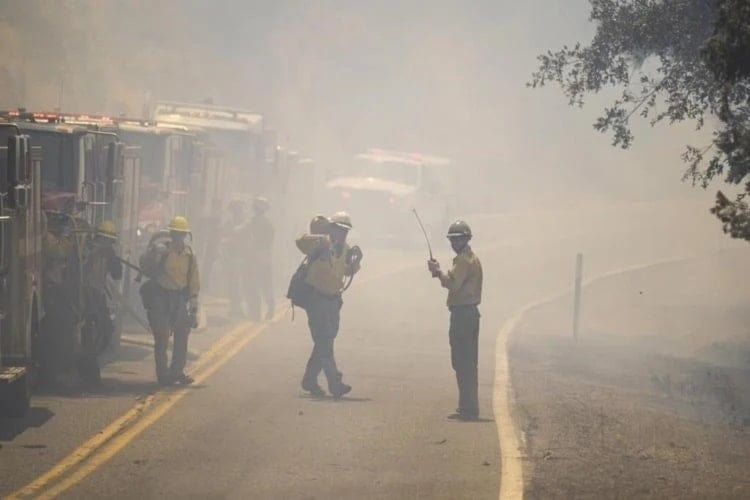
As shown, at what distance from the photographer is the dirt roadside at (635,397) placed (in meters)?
12.2

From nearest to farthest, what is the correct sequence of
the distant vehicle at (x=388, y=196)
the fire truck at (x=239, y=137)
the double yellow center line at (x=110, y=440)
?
1. the double yellow center line at (x=110, y=440)
2. the fire truck at (x=239, y=137)
3. the distant vehicle at (x=388, y=196)

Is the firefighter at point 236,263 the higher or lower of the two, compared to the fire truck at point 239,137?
lower

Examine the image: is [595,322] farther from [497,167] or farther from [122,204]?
[497,167]

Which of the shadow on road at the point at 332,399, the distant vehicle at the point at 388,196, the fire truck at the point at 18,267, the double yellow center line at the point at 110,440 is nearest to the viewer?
the double yellow center line at the point at 110,440

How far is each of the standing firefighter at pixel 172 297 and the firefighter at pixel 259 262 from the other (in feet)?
28.9

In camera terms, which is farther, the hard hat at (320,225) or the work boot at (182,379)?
the hard hat at (320,225)

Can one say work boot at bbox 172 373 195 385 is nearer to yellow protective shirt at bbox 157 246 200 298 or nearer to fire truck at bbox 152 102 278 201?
yellow protective shirt at bbox 157 246 200 298

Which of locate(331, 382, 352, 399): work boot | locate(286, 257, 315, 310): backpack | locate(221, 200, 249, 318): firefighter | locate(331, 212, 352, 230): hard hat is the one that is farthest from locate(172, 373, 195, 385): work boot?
locate(221, 200, 249, 318): firefighter

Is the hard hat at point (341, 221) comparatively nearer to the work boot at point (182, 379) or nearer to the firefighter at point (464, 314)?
the firefighter at point (464, 314)

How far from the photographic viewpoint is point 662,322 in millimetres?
34375

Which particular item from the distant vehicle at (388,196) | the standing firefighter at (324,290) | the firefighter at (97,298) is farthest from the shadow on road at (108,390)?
the distant vehicle at (388,196)

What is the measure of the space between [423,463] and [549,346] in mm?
13845

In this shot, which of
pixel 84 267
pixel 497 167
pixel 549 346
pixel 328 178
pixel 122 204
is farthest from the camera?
pixel 497 167

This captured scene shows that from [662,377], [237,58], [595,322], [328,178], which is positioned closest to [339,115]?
[237,58]
